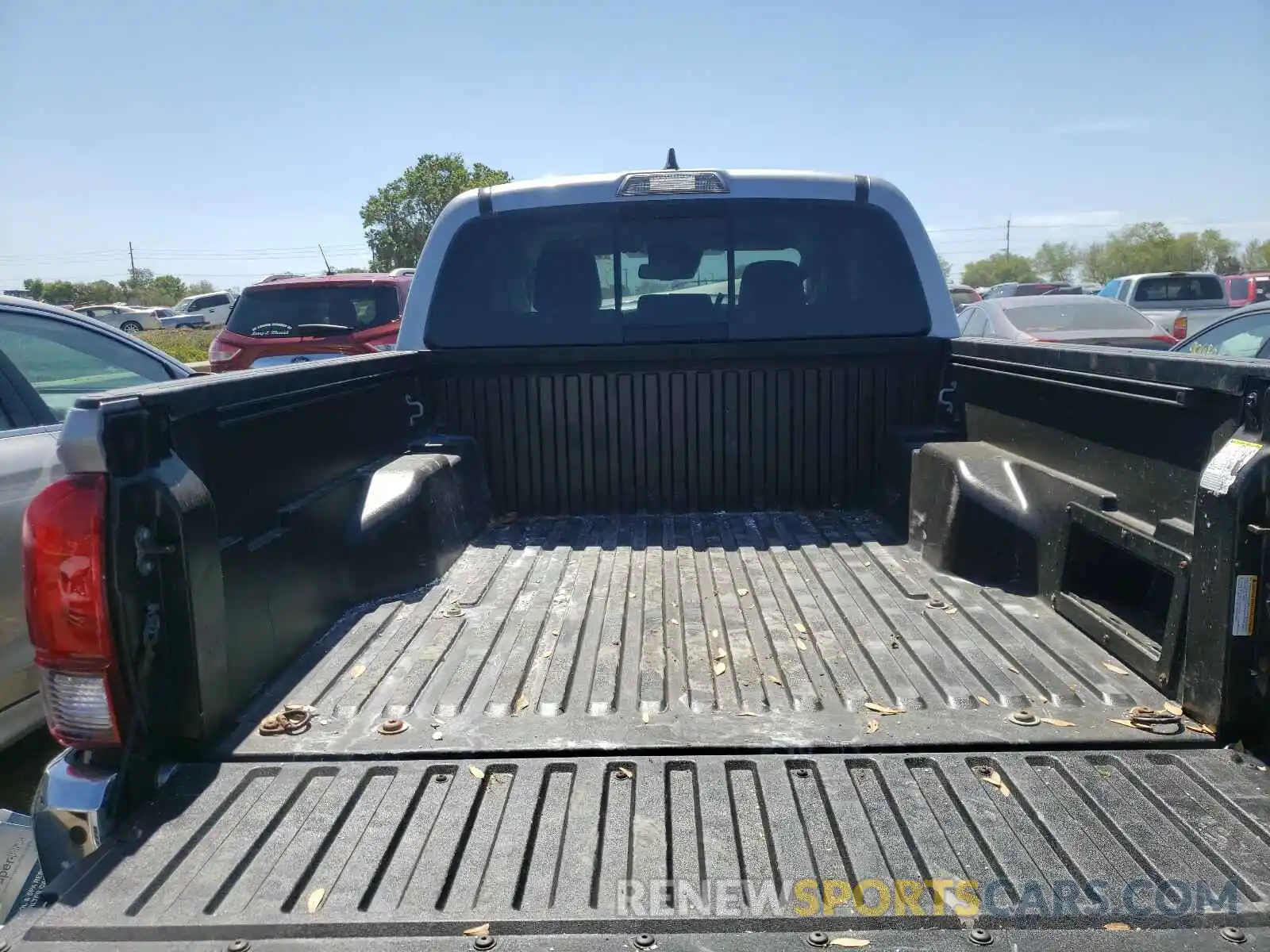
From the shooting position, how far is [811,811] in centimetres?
194

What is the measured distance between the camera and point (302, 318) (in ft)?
34.4

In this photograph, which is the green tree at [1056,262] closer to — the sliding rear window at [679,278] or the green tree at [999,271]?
the green tree at [999,271]

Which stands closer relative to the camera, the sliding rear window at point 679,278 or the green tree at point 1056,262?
the sliding rear window at point 679,278

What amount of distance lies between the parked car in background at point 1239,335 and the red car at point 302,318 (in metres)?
7.78

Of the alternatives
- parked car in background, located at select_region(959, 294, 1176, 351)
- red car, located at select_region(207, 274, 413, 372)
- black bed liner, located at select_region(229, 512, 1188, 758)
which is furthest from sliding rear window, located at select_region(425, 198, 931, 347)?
parked car in background, located at select_region(959, 294, 1176, 351)

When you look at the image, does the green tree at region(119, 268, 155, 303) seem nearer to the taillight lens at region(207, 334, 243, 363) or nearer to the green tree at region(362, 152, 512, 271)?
the green tree at region(362, 152, 512, 271)

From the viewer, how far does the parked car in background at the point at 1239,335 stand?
784 cm

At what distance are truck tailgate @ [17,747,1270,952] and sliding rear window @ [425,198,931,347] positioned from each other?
2.52m

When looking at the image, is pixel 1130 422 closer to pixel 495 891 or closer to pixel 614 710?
pixel 614 710

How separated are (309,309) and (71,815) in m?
9.23

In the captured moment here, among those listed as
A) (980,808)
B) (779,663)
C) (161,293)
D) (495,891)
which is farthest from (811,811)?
(161,293)

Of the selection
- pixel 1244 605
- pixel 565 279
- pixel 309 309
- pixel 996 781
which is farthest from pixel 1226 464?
pixel 309 309

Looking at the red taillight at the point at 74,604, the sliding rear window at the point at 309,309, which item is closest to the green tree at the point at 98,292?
the sliding rear window at the point at 309,309

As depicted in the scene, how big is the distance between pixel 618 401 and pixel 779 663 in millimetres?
1855
